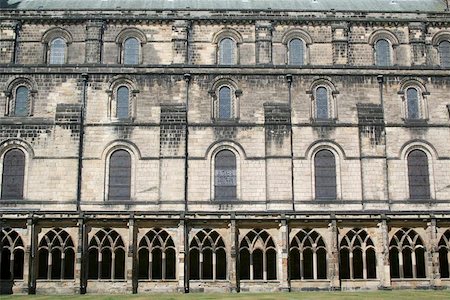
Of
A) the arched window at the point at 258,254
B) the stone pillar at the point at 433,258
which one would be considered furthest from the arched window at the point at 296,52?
the stone pillar at the point at 433,258

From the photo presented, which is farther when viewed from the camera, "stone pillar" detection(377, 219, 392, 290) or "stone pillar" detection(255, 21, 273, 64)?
"stone pillar" detection(255, 21, 273, 64)

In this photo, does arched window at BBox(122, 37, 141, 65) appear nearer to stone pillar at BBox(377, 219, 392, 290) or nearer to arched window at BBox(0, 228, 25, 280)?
arched window at BBox(0, 228, 25, 280)

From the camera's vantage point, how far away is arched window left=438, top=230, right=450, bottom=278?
31.2m

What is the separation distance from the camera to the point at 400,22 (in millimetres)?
43344

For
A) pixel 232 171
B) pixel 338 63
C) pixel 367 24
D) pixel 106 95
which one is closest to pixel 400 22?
pixel 367 24

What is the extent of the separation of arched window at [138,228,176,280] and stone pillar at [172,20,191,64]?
1483cm

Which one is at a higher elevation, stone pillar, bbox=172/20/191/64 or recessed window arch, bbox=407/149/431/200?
stone pillar, bbox=172/20/191/64

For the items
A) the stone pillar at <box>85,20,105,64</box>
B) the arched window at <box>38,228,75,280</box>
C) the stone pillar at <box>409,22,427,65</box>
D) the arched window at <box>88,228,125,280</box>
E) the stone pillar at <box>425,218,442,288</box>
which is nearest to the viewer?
the arched window at <box>38,228,75,280</box>

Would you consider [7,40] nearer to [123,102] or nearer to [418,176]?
[123,102]

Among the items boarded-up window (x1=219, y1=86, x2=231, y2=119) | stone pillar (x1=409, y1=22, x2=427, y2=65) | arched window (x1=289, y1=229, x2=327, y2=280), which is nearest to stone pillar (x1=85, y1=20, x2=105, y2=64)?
boarded-up window (x1=219, y1=86, x2=231, y2=119)

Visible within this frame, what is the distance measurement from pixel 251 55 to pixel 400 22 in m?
10.5

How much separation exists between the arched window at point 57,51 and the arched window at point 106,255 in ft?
53.2

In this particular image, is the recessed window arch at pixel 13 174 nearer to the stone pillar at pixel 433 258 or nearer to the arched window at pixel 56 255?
the arched window at pixel 56 255

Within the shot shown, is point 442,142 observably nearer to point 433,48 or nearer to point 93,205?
point 433,48
